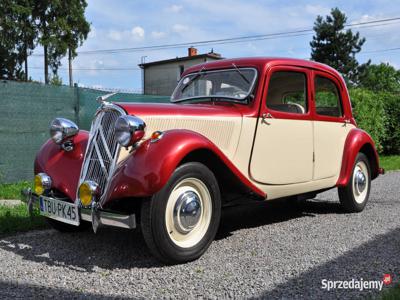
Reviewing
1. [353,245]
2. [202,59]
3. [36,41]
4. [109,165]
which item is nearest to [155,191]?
[109,165]

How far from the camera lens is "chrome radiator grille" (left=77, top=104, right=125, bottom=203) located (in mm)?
3463

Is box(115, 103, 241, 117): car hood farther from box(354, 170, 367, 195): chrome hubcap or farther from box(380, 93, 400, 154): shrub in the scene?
box(380, 93, 400, 154): shrub

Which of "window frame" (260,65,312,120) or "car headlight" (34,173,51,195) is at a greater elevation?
"window frame" (260,65,312,120)

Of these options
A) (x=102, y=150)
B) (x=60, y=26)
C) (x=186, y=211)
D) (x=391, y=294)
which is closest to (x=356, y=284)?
(x=391, y=294)

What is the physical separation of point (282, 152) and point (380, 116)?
1034 cm

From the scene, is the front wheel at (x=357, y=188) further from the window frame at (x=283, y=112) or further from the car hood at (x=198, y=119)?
the car hood at (x=198, y=119)

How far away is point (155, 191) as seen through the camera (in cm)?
317

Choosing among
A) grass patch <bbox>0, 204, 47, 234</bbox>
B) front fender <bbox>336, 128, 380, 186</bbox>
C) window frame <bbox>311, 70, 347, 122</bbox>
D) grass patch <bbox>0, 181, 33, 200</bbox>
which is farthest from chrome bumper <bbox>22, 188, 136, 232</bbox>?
grass patch <bbox>0, 181, 33, 200</bbox>

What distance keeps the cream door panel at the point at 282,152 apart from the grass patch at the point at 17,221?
2395 mm

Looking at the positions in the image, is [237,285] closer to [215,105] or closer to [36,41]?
[215,105]

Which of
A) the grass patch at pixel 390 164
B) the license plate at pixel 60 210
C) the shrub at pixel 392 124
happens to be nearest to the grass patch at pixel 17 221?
the license plate at pixel 60 210

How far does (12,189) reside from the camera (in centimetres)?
657

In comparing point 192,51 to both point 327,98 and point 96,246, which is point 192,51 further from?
point 96,246

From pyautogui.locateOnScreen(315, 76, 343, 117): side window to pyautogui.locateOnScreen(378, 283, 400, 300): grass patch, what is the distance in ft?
8.57
